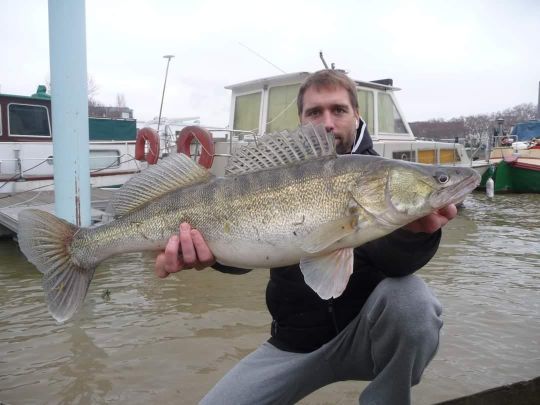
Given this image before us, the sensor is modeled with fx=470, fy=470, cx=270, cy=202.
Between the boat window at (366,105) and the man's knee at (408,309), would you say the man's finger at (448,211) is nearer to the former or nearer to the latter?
the man's knee at (408,309)

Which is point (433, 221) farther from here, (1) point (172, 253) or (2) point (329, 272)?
(1) point (172, 253)

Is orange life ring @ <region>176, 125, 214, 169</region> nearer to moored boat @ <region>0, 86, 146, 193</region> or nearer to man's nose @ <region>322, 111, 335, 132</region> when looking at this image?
moored boat @ <region>0, 86, 146, 193</region>

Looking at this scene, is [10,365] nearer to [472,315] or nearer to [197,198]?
[197,198]

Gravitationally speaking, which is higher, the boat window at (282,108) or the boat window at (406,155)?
the boat window at (282,108)

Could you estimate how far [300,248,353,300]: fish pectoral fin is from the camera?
7.20ft

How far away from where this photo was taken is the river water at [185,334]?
3615 millimetres

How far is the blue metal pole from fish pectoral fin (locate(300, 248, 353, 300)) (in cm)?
436

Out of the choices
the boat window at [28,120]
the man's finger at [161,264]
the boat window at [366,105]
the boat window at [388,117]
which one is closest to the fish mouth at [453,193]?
the man's finger at [161,264]

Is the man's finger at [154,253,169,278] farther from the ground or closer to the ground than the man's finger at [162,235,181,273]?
closer to the ground

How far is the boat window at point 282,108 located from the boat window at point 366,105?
1669 millimetres

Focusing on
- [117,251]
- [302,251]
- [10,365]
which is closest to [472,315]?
[302,251]

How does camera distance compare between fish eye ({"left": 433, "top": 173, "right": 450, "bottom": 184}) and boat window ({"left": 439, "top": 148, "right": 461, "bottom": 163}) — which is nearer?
fish eye ({"left": 433, "top": 173, "right": 450, "bottom": 184})

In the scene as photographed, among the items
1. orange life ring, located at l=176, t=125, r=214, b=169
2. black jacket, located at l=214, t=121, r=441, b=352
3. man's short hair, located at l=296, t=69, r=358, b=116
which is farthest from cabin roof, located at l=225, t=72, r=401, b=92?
black jacket, located at l=214, t=121, r=441, b=352

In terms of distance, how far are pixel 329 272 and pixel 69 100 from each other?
452cm
